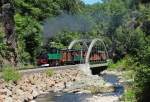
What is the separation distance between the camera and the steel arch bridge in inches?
2537

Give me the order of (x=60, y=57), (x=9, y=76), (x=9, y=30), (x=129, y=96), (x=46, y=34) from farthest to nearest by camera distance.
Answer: (x=46, y=34), (x=60, y=57), (x=9, y=30), (x=9, y=76), (x=129, y=96)

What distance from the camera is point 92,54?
232 feet

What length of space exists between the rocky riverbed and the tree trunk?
138 inches

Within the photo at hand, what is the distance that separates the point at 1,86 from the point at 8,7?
44.9 feet

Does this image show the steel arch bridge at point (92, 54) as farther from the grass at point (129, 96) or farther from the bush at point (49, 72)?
the grass at point (129, 96)

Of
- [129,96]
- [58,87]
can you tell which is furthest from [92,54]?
[129,96]

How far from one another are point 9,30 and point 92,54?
2718 centimetres

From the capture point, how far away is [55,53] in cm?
5856

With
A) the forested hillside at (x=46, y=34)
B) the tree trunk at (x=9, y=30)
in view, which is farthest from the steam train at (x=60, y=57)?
the tree trunk at (x=9, y=30)

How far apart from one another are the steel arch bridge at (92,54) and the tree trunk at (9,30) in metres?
15.7

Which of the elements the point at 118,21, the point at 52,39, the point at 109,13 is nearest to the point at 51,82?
→ the point at 52,39

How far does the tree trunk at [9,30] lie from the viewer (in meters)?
44.0

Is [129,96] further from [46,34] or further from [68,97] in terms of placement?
[46,34]

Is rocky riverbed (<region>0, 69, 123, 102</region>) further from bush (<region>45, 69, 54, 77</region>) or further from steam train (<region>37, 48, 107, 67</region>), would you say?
Result: steam train (<region>37, 48, 107, 67</region>)
